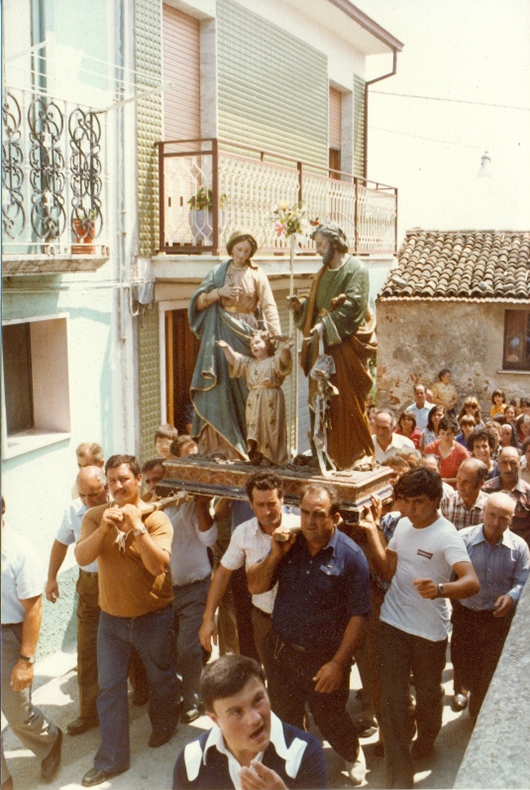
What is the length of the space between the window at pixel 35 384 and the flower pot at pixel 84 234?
0.56 m

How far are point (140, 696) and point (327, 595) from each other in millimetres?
1874

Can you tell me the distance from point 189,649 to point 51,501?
49.1 inches

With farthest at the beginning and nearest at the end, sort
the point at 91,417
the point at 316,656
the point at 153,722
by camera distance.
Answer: the point at 91,417 < the point at 153,722 < the point at 316,656

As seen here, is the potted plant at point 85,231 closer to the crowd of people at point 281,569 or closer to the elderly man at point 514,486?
the crowd of people at point 281,569

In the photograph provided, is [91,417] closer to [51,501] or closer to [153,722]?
[51,501]

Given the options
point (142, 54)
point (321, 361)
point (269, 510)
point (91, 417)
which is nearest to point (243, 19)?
point (142, 54)

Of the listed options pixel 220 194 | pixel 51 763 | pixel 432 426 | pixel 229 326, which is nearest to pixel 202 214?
pixel 220 194

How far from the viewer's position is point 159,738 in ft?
14.7

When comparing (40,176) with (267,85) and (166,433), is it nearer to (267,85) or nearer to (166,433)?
(166,433)

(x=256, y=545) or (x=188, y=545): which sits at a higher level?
(x=256, y=545)

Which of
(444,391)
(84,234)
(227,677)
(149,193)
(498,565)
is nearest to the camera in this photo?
(227,677)

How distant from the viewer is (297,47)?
32.2 feet

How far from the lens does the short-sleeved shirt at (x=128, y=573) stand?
4.29 meters

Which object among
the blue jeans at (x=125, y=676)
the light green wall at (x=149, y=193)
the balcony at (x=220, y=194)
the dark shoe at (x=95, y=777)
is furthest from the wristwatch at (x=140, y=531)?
the balcony at (x=220, y=194)
